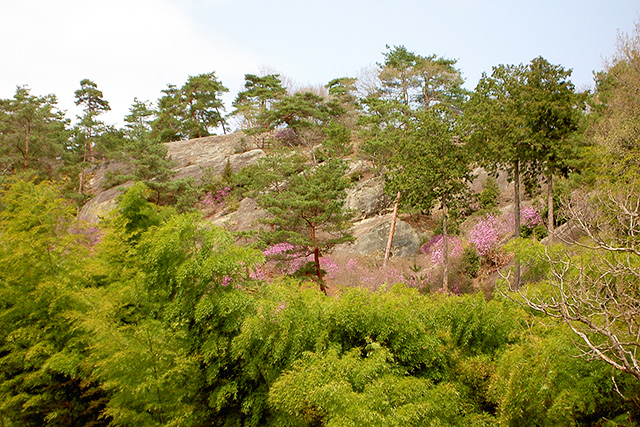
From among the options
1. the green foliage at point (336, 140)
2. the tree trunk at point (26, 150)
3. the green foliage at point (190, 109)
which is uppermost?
the green foliage at point (190, 109)

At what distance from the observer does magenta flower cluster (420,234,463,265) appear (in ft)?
62.9

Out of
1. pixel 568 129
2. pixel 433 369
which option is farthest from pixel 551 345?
pixel 568 129

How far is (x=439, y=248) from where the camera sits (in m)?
19.8

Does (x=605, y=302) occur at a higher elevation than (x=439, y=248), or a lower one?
higher

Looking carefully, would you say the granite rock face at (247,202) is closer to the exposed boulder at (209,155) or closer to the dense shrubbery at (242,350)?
the exposed boulder at (209,155)

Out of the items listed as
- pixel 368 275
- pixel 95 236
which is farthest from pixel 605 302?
pixel 95 236

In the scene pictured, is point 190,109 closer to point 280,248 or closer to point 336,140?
point 336,140

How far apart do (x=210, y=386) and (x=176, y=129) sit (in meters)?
38.9

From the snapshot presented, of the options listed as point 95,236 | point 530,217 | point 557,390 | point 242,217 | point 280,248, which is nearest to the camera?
point 557,390

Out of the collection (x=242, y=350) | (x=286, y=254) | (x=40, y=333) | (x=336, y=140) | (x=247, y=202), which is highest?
(x=336, y=140)

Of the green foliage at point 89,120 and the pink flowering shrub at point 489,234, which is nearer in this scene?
the pink flowering shrub at point 489,234

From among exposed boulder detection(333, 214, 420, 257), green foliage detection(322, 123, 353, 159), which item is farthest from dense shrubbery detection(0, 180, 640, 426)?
green foliage detection(322, 123, 353, 159)

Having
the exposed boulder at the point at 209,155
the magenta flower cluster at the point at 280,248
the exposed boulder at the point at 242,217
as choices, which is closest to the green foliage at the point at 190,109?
A: the exposed boulder at the point at 209,155

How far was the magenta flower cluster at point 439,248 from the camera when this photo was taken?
1917 centimetres
